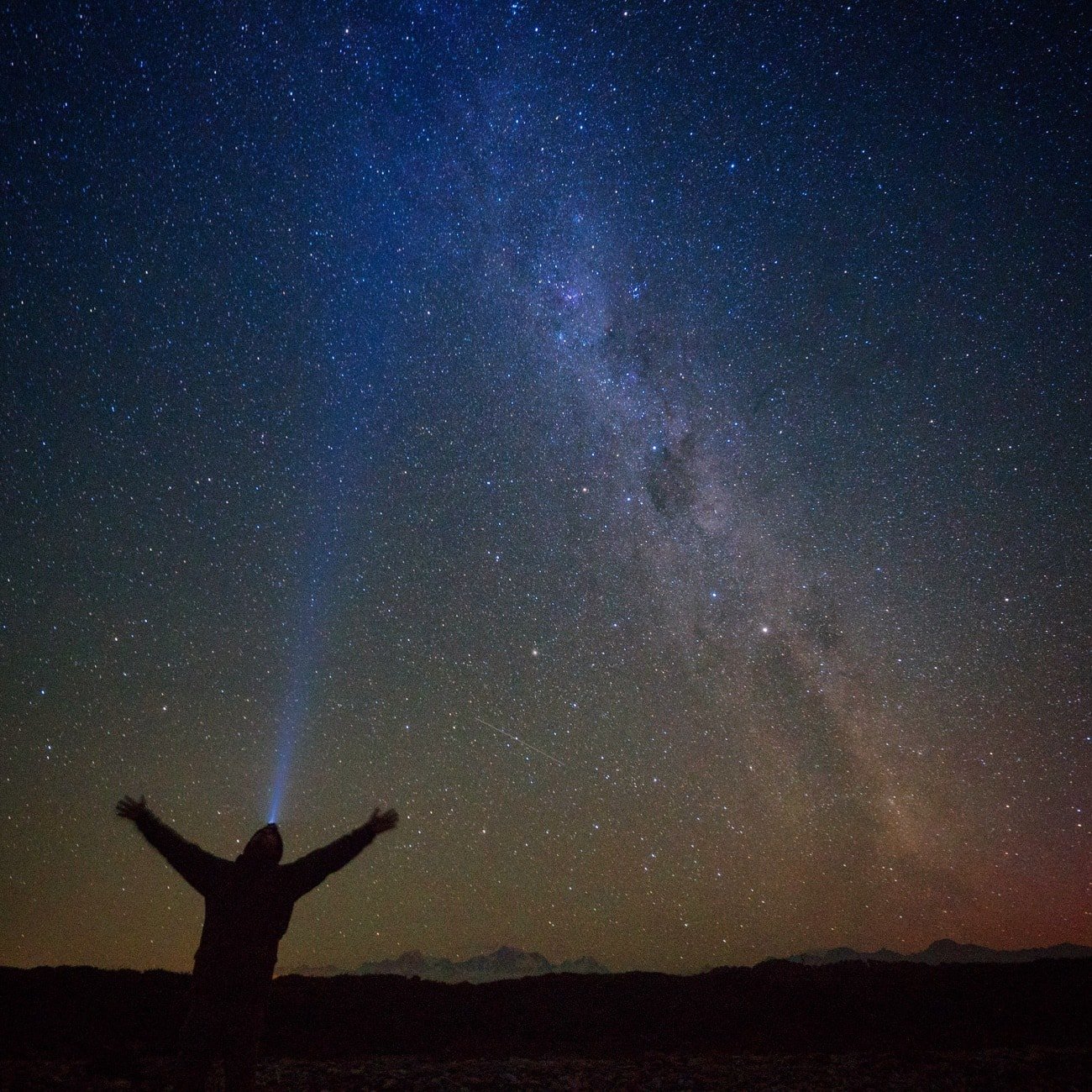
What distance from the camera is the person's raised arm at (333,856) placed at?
6.23 m

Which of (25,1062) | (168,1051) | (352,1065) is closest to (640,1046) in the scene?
(352,1065)

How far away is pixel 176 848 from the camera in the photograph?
19.9ft

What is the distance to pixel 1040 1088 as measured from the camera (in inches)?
348

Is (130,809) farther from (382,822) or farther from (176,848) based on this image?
(382,822)

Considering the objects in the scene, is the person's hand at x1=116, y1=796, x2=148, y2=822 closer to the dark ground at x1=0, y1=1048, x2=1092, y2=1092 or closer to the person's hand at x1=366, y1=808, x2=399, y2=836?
the person's hand at x1=366, y1=808, x2=399, y2=836

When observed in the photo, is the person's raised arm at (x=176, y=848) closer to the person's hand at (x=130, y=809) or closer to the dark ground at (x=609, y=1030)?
the person's hand at (x=130, y=809)

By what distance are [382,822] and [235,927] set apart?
1.45 metres

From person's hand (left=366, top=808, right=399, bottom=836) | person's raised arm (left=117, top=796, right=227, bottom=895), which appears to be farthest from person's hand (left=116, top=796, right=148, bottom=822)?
person's hand (left=366, top=808, right=399, bottom=836)

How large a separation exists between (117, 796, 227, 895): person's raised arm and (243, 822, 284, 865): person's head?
0.79 feet

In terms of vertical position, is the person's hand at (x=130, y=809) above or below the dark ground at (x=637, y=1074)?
above

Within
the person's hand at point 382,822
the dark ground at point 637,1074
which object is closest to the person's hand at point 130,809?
the person's hand at point 382,822

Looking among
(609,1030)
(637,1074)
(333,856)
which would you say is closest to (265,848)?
(333,856)

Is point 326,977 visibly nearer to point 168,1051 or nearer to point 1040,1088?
point 168,1051

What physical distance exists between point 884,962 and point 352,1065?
44.9 feet
